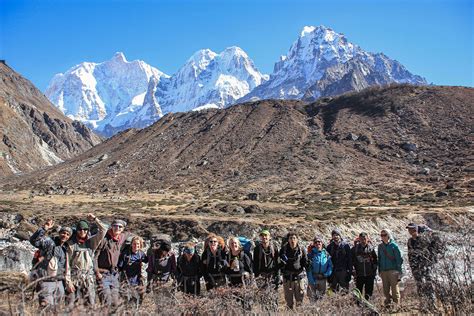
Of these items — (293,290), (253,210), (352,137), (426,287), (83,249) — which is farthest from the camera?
(352,137)

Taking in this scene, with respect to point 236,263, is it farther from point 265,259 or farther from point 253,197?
point 253,197

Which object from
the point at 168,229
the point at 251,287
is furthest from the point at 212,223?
the point at 251,287

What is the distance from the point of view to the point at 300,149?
62.1 metres

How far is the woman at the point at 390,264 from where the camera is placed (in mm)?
7613

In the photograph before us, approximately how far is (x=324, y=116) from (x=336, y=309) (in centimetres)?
7064

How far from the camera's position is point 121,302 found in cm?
444

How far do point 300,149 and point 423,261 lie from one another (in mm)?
55992

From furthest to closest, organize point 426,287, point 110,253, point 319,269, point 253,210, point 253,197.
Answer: point 253,197
point 253,210
point 319,269
point 110,253
point 426,287

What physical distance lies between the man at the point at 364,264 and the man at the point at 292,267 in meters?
1.17

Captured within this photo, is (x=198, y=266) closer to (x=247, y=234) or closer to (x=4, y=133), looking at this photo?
(x=247, y=234)

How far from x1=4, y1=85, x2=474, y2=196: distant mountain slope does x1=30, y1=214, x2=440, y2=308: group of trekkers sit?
3709 centimetres

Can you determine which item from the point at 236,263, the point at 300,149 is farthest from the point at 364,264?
the point at 300,149

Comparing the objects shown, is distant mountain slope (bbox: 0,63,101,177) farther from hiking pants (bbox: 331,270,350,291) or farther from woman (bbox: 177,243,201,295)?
hiking pants (bbox: 331,270,350,291)

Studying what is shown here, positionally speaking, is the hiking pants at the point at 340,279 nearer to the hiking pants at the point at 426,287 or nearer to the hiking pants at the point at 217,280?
the hiking pants at the point at 426,287
